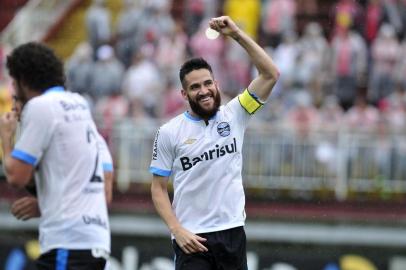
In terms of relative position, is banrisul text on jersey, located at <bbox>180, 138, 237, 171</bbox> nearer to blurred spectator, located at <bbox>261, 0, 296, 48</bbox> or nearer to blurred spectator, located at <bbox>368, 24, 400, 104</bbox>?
blurred spectator, located at <bbox>368, 24, 400, 104</bbox>

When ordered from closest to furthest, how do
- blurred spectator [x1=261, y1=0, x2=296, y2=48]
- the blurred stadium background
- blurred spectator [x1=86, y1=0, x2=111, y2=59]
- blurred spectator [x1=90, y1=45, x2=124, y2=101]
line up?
1. the blurred stadium background
2. blurred spectator [x1=90, y1=45, x2=124, y2=101]
3. blurred spectator [x1=261, y1=0, x2=296, y2=48]
4. blurred spectator [x1=86, y1=0, x2=111, y2=59]

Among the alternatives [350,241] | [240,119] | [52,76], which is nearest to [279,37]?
[350,241]

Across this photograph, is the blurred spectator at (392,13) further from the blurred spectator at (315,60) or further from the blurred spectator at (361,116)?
the blurred spectator at (361,116)

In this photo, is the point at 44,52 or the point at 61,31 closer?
the point at 44,52

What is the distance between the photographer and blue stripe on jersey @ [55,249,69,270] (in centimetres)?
744

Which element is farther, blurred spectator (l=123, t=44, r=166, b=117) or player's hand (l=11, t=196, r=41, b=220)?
blurred spectator (l=123, t=44, r=166, b=117)

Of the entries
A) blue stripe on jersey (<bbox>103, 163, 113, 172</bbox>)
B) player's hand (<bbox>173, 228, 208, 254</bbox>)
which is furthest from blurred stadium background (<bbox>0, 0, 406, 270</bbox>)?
blue stripe on jersey (<bbox>103, 163, 113, 172</bbox>)

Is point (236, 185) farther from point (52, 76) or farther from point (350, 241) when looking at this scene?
point (350, 241)

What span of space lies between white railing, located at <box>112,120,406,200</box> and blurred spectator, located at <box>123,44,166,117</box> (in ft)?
3.55

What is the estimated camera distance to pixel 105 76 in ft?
65.9

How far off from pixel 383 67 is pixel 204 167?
→ 10.9 metres

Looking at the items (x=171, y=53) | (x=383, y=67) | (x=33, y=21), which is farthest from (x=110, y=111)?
(x=33, y=21)

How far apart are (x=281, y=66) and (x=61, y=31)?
21.5ft

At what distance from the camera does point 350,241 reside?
17094mm
